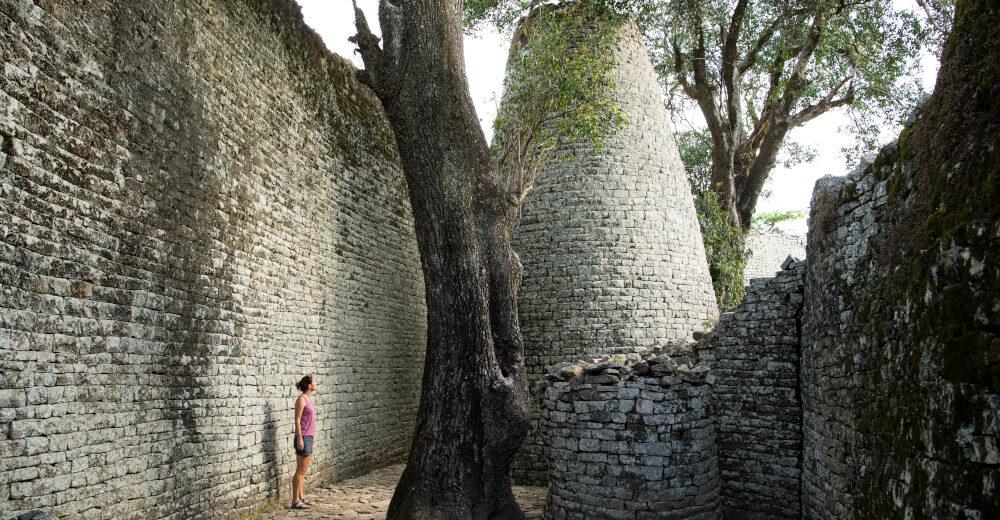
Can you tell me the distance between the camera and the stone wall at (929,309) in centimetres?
260

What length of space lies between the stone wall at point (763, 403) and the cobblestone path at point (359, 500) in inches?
95.0

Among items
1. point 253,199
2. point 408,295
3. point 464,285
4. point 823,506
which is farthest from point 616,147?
point 823,506

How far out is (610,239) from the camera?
466 inches

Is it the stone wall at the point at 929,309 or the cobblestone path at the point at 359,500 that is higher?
the stone wall at the point at 929,309

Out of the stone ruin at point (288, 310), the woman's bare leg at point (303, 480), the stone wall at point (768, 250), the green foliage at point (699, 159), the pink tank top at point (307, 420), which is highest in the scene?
the green foliage at point (699, 159)

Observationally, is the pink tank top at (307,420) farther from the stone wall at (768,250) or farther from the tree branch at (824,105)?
the stone wall at (768,250)

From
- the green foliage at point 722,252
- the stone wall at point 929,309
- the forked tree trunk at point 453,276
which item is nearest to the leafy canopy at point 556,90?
the forked tree trunk at point 453,276

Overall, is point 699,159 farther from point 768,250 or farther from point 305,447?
point 305,447

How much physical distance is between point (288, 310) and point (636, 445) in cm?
480

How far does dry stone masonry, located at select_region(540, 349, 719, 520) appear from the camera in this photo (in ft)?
21.7

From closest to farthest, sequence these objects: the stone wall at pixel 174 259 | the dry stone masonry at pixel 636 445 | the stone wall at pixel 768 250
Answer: the stone wall at pixel 174 259 → the dry stone masonry at pixel 636 445 → the stone wall at pixel 768 250

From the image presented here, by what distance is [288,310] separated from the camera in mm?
8906

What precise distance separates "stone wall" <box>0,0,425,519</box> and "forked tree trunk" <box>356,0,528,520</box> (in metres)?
1.79

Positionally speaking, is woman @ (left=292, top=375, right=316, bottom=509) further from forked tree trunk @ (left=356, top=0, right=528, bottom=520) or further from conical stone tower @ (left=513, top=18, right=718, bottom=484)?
conical stone tower @ (left=513, top=18, right=718, bottom=484)
